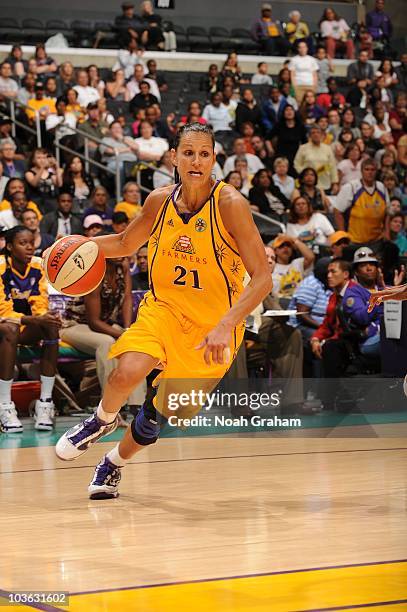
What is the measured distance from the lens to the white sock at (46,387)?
8.64 meters

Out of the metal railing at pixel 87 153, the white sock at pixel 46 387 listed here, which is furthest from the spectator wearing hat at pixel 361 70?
the white sock at pixel 46 387

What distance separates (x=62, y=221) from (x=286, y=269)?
8.17 ft

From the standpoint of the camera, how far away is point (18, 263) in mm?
8969

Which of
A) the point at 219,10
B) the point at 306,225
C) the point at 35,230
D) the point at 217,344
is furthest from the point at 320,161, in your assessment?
the point at 217,344

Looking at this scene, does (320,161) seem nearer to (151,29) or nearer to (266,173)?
(266,173)

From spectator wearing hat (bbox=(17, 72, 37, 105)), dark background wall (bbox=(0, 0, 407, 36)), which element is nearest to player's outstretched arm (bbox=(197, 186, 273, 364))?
spectator wearing hat (bbox=(17, 72, 37, 105))

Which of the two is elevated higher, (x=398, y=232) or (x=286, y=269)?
(x=398, y=232)

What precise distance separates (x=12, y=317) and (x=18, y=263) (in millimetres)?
541

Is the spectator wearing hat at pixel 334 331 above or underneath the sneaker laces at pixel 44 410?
above

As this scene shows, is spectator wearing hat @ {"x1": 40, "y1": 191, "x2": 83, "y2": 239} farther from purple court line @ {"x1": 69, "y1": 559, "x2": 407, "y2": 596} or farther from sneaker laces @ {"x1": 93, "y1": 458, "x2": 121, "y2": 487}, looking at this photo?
purple court line @ {"x1": 69, "y1": 559, "x2": 407, "y2": 596}

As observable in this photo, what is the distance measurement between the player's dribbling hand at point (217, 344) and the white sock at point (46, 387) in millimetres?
4216

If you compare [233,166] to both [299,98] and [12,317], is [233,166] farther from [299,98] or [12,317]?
[12,317]

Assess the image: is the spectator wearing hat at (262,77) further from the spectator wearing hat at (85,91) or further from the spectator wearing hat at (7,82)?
the spectator wearing hat at (7,82)

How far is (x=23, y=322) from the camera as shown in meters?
8.71
